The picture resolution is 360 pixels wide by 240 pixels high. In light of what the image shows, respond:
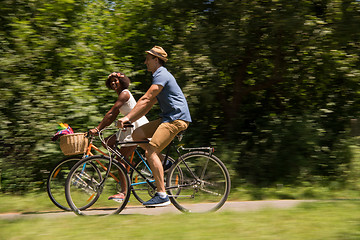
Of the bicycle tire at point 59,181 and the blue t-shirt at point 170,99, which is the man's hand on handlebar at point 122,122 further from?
the bicycle tire at point 59,181

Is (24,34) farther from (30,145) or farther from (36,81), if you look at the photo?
(30,145)

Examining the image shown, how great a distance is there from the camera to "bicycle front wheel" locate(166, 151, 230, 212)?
19.5 ft

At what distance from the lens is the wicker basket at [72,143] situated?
19.0ft

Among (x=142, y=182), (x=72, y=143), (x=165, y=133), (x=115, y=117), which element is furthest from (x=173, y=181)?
(x=72, y=143)

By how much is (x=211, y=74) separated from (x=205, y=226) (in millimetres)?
→ 4258

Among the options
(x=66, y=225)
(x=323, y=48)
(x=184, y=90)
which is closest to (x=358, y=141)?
(x=323, y=48)

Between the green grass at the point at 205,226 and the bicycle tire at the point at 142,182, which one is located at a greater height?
the green grass at the point at 205,226

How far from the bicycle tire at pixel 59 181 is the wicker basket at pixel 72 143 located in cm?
39

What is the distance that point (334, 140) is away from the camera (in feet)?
28.7

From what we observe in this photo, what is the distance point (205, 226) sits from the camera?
4.95 m

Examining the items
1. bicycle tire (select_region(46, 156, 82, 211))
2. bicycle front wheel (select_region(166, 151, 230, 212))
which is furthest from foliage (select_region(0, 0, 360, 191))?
bicycle front wheel (select_region(166, 151, 230, 212))

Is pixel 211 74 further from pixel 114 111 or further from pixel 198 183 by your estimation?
pixel 198 183

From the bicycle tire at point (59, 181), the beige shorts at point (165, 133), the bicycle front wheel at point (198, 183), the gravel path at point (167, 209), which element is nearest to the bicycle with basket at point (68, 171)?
the bicycle tire at point (59, 181)

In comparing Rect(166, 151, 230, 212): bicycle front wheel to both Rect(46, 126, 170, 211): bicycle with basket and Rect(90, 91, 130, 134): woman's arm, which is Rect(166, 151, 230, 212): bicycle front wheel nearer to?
Rect(46, 126, 170, 211): bicycle with basket
